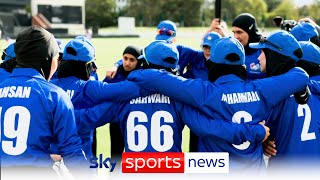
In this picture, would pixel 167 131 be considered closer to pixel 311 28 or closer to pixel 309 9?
pixel 311 28

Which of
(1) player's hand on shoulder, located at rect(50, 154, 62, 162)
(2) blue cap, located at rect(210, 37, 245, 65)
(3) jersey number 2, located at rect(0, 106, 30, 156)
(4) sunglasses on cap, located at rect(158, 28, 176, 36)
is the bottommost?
(1) player's hand on shoulder, located at rect(50, 154, 62, 162)

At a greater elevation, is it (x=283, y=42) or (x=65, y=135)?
(x=283, y=42)

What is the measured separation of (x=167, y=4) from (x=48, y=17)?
22.7 metres

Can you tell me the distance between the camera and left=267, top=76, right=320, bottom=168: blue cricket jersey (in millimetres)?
3311

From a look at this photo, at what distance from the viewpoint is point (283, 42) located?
3324 millimetres

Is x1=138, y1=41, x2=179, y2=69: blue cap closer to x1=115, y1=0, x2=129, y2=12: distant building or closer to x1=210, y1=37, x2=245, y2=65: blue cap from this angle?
x1=210, y1=37, x2=245, y2=65: blue cap

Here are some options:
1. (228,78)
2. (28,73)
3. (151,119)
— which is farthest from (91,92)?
(228,78)

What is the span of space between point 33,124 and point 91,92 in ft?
2.80

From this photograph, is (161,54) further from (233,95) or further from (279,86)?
(279,86)

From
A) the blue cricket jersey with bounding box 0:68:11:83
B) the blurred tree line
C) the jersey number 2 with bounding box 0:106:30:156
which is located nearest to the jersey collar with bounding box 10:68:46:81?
the jersey number 2 with bounding box 0:106:30:156

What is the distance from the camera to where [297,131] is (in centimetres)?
332

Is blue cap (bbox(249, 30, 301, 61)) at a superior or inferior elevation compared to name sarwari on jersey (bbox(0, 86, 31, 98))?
superior

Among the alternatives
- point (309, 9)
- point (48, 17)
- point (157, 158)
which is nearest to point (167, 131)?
point (157, 158)

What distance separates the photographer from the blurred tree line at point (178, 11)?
216 ft
